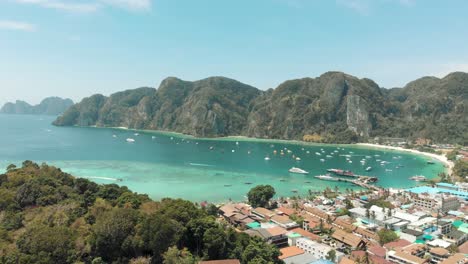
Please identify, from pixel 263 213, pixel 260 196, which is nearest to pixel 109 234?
pixel 263 213

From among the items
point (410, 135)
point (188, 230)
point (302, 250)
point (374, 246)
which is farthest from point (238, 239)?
point (410, 135)

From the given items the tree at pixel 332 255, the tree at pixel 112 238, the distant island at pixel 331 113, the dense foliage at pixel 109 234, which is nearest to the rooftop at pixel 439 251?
the tree at pixel 332 255

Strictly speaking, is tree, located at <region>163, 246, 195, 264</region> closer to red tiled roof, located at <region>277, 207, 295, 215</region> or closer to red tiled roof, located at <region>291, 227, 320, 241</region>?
red tiled roof, located at <region>291, 227, 320, 241</region>

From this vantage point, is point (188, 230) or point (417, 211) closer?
point (188, 230)

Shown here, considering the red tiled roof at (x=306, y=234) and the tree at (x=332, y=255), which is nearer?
the tree at (x=332, y=255)

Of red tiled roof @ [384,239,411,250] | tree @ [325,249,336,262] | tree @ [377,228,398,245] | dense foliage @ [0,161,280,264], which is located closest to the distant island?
tree @ [377,228,398,245]

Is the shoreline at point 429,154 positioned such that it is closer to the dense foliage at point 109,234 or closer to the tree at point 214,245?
the tree at point 214,245

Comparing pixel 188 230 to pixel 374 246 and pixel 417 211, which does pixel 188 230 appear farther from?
pixel 417 211

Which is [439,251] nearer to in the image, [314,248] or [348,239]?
[348,239]
